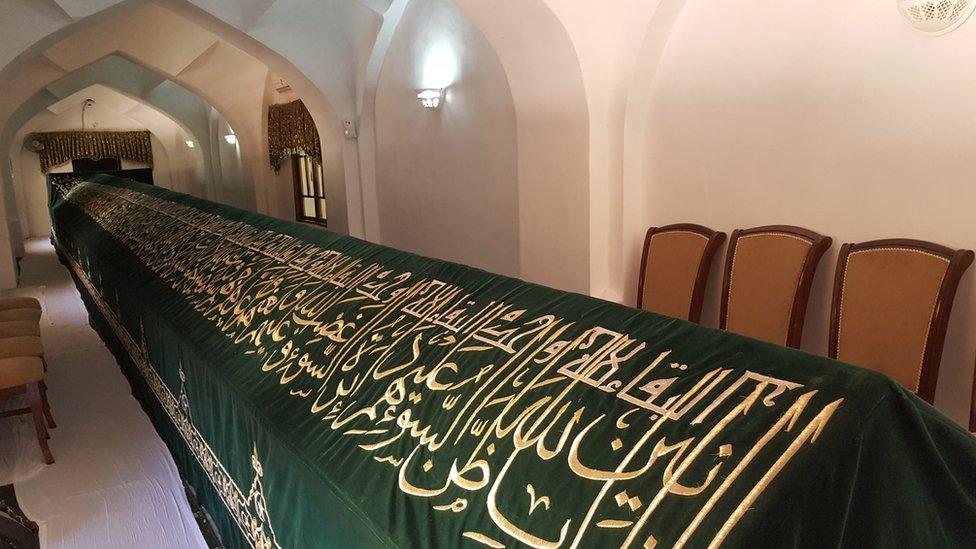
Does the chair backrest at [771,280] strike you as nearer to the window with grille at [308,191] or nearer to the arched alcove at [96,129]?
the window with grille at [308,191]

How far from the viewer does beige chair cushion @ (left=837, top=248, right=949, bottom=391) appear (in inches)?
100

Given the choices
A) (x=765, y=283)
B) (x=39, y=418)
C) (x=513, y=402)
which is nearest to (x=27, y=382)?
(x=39, y=418)

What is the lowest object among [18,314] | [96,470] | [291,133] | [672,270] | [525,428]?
[96,470]

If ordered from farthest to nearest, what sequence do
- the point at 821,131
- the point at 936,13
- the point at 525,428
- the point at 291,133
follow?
the point at 291,133 → the point at 821,131 → the point at 936,13 → the point at 525,428

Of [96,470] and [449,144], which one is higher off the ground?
[449,144]

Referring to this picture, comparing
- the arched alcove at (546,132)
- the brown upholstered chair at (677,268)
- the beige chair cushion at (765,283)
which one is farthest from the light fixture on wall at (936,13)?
the arched alcove at (546,132)

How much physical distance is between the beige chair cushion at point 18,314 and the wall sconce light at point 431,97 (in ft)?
11.0

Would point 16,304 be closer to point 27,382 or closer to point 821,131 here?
point 27,382

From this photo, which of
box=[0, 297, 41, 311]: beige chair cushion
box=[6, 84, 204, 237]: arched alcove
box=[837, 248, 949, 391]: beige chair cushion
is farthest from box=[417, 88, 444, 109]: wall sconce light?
box=[6, 84, 204, 237]: arched alcove

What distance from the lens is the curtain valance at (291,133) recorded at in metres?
9.11

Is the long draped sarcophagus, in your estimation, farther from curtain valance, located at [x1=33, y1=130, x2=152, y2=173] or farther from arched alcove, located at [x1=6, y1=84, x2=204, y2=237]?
curtain valance, located at [x1=33, y1=130, x2=152, y2=173]

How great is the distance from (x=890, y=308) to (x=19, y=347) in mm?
4392

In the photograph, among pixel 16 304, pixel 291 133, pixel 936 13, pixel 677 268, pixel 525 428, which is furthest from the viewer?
pixel 291 133

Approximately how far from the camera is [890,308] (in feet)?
8.77
